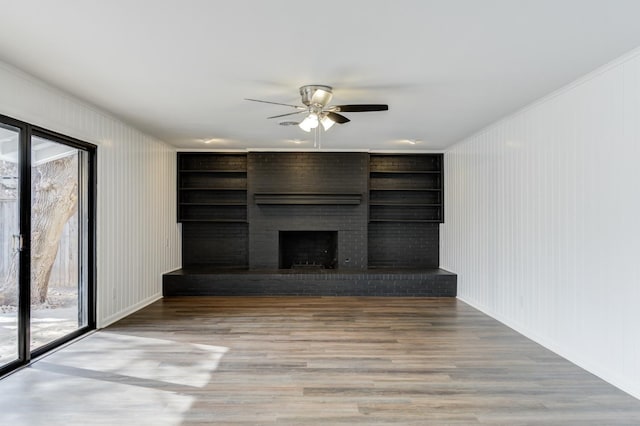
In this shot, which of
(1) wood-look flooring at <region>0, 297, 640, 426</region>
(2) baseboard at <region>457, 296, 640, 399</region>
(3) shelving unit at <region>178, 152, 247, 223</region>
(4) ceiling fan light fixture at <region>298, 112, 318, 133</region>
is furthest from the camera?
(3) shelving unit at <region>178, 152, 247, 223</region>

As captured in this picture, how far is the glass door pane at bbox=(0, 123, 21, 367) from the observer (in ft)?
10.3

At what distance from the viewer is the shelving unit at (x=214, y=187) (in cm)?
699

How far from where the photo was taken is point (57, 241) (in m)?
3.91

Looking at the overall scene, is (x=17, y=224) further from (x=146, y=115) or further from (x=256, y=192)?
(x=256, y=192)

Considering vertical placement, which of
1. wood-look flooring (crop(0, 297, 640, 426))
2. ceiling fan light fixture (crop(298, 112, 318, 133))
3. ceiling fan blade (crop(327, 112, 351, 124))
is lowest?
wood-look flooring (crop(0, 297, 640, 426))

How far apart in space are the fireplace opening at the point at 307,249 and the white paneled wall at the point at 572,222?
281 cm

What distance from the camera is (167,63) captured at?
3.01 meters

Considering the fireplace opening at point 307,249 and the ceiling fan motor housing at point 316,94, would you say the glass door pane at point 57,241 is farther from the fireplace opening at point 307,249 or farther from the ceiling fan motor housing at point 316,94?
the fireplace opening at point 307,249

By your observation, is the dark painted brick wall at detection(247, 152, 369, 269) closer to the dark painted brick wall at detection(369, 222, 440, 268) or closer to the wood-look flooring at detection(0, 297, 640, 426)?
the dark painted brick wall at detection(369, 222, 440, 268)

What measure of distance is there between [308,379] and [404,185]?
4.82 metres

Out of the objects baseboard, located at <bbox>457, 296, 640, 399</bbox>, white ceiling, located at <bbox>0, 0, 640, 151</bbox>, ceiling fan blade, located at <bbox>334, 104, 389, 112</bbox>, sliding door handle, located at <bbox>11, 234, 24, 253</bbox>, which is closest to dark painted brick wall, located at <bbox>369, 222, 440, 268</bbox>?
baseboard, located at <bbox>457, 296, 640, 399</bbox>

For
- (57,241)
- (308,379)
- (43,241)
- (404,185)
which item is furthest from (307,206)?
(308,379)

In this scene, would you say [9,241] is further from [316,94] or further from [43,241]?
[316,94]

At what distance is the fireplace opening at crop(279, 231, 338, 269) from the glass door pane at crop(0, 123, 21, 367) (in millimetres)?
4347
